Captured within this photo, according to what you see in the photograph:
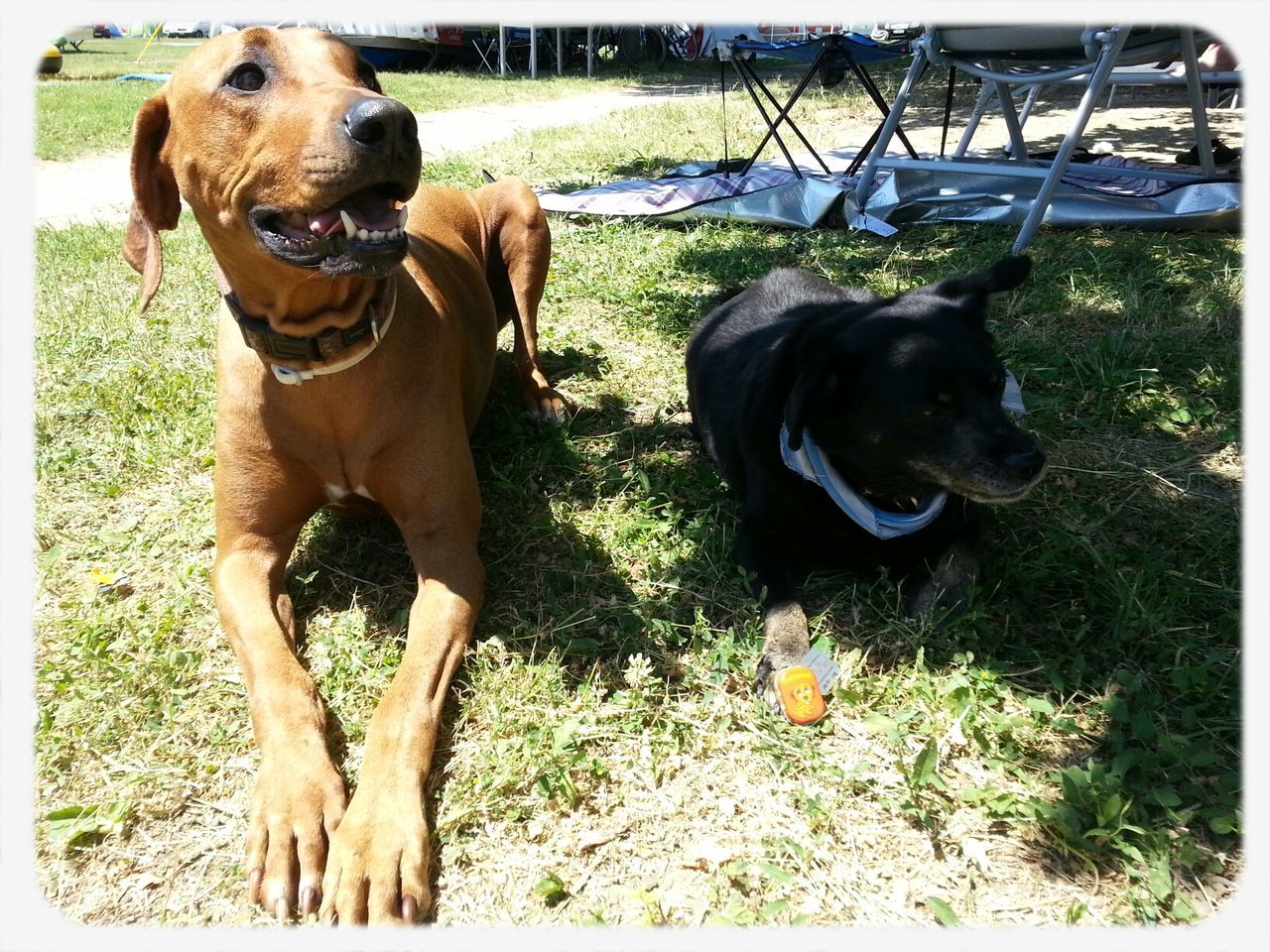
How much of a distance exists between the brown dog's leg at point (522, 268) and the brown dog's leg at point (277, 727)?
5.05 feet

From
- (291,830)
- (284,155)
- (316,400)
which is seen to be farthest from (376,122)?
(291,830)

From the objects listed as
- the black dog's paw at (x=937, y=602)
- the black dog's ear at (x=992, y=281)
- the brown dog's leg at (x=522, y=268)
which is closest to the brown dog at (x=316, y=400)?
the brown dog's leg at (x=522, y=268)

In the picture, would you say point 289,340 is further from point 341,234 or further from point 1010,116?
point 1010,116

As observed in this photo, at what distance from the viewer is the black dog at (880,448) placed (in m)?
2.55

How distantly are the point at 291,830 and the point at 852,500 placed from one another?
177 cm

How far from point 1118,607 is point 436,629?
1.95 metres

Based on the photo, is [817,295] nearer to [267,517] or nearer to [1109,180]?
[267,517]

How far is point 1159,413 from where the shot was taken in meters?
3.49

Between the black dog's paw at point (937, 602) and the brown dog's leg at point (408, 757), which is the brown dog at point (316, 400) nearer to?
the brown dog's leg at point (408, 757)

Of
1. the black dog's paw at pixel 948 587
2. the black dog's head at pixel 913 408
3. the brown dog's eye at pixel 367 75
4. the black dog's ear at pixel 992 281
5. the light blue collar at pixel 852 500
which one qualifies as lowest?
the black dog's paw at pixel 948 587

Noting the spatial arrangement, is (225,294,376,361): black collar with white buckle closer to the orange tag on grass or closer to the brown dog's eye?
the brown dog's eye

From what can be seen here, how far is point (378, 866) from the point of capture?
5.95 ft

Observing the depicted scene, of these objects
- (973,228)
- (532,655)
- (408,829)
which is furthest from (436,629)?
(973,228)

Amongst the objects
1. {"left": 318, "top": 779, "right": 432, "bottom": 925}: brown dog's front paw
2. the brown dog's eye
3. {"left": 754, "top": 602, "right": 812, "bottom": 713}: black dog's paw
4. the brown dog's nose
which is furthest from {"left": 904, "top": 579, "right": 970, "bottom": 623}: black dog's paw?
the brown dog's eye
